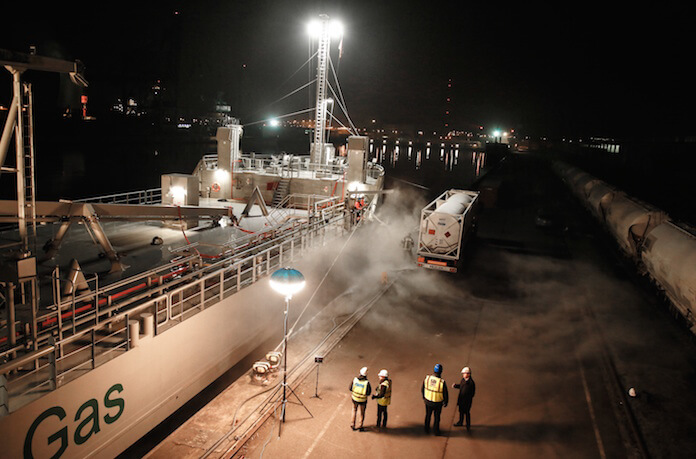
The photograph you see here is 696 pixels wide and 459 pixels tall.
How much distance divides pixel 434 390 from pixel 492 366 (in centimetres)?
472

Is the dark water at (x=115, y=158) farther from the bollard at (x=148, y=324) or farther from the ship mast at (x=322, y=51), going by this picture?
the bollard at (x=148, y=324)

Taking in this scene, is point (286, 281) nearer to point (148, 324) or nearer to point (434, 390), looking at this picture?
point (148, 324)

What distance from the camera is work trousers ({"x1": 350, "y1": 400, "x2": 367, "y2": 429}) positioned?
1005 cm

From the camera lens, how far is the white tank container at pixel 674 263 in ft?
51.8

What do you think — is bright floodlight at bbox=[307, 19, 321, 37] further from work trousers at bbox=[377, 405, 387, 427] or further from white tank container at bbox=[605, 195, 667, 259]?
work trousers at bbox=[377, 405, 387, 427]

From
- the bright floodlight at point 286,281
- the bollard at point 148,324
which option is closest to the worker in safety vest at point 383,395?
the bright floodlight at point 286,281

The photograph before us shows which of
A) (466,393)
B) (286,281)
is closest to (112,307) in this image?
(286,281)

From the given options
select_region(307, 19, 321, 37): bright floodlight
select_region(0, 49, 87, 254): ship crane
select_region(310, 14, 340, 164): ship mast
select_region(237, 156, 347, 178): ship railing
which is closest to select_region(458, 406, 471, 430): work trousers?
select_region(0, 49, 87, 254): ship crane

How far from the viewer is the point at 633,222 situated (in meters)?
24.2

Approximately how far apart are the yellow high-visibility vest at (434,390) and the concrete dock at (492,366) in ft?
3.26

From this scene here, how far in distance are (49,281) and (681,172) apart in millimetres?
66706

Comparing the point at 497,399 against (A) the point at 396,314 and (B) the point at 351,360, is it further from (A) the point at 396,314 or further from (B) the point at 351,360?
(A) the point at 396,314

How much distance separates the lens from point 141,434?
10219mm

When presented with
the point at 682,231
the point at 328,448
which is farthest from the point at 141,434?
the point at 682,231
